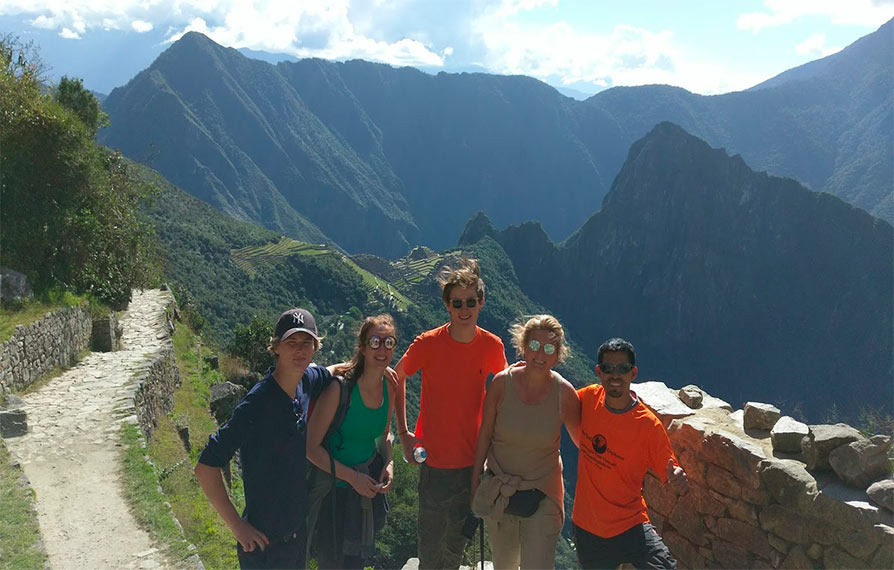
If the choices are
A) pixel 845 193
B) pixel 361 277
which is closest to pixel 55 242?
pixel 361 277

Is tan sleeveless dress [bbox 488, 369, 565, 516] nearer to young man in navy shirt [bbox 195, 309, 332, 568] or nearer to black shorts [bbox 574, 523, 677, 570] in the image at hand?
black shorts [bbox 574, 523, 677, 570]

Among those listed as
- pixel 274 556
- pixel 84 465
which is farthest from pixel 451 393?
pixel 84 465

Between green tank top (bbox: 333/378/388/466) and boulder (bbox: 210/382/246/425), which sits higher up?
green tank top (bbox: 333/378/388/466)

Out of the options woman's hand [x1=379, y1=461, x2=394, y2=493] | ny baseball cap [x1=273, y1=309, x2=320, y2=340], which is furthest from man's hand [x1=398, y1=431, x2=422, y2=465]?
ny baseball cap [x1=273, y1=309, x2=320, y2=340]

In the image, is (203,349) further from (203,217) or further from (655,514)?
(203,217)

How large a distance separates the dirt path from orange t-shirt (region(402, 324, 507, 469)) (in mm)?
3839

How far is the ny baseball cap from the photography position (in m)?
3.75

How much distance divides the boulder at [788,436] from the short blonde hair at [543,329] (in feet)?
8.46

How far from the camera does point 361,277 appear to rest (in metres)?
94.2

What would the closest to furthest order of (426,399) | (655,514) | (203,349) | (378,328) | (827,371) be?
(378,328) → (426,399) → (655,514) → (203,349) → (827,371)

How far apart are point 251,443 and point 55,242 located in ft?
44.0

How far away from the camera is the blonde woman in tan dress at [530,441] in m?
4.32

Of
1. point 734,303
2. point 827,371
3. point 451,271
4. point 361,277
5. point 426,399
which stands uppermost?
point 451,271

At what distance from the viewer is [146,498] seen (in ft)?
25.1
